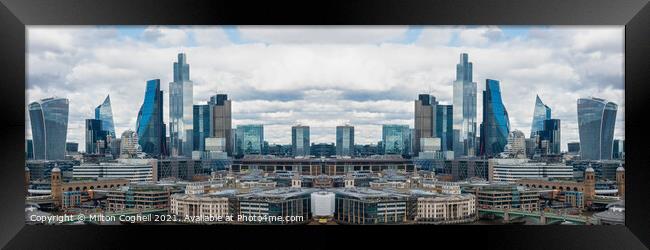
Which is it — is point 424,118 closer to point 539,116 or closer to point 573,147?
point 539,116

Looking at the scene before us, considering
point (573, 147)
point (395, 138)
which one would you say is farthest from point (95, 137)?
point (573, 147)

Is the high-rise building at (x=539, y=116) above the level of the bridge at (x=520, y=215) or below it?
above

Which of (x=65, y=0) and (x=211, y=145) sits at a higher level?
(x=65, y=0)

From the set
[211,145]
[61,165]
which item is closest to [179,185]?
[211,145]

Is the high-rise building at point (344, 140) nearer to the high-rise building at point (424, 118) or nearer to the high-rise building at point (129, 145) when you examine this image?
the high-rise building at point (424, 118)

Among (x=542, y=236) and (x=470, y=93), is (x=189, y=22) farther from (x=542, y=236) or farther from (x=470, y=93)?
(x=470, y=93)

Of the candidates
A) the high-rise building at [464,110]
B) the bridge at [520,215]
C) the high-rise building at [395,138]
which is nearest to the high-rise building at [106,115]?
the high-rise building at [395,138]
